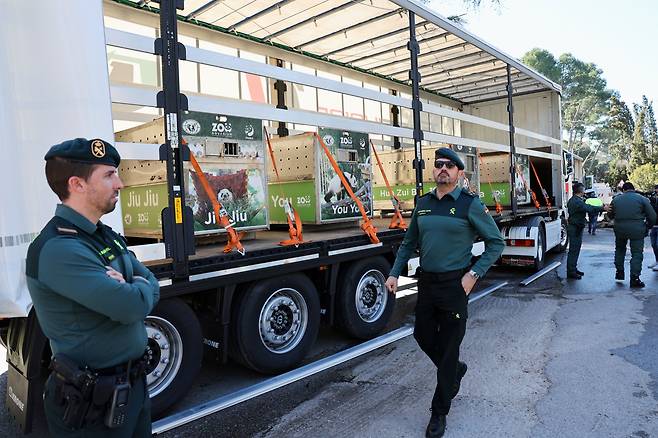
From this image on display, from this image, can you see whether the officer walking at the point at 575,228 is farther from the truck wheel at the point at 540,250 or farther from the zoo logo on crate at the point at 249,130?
the zoo logo on crate at the point at 249,130

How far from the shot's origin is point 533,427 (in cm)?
303

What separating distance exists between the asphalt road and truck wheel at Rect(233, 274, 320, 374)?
0.90 feet

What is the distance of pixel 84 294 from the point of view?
1493mm

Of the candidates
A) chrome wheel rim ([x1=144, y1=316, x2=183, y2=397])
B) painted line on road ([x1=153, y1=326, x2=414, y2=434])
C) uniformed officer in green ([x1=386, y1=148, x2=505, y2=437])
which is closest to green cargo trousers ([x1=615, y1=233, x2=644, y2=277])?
painted line on road ([x1=153, y1=326, x2=414, y2=434])

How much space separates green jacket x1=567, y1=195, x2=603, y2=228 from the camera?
8.27 m

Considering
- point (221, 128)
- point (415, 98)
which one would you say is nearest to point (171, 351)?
point (221, 128)

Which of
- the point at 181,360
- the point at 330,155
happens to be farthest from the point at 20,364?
the point at 330,155

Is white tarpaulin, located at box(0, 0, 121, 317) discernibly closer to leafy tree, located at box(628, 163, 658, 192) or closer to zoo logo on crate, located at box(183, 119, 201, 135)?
zoo logo on crate, located at box(183, 119, 201, 135)

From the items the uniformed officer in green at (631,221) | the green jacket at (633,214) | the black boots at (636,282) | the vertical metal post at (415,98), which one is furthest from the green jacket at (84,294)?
the green jacket at (633,214)

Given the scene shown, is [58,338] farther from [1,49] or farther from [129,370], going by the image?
[1,49]

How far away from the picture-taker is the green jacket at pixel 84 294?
4.95ft

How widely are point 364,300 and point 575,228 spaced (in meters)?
5.30

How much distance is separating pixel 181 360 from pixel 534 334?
3611 mm

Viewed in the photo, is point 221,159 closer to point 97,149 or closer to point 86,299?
point 97,149
